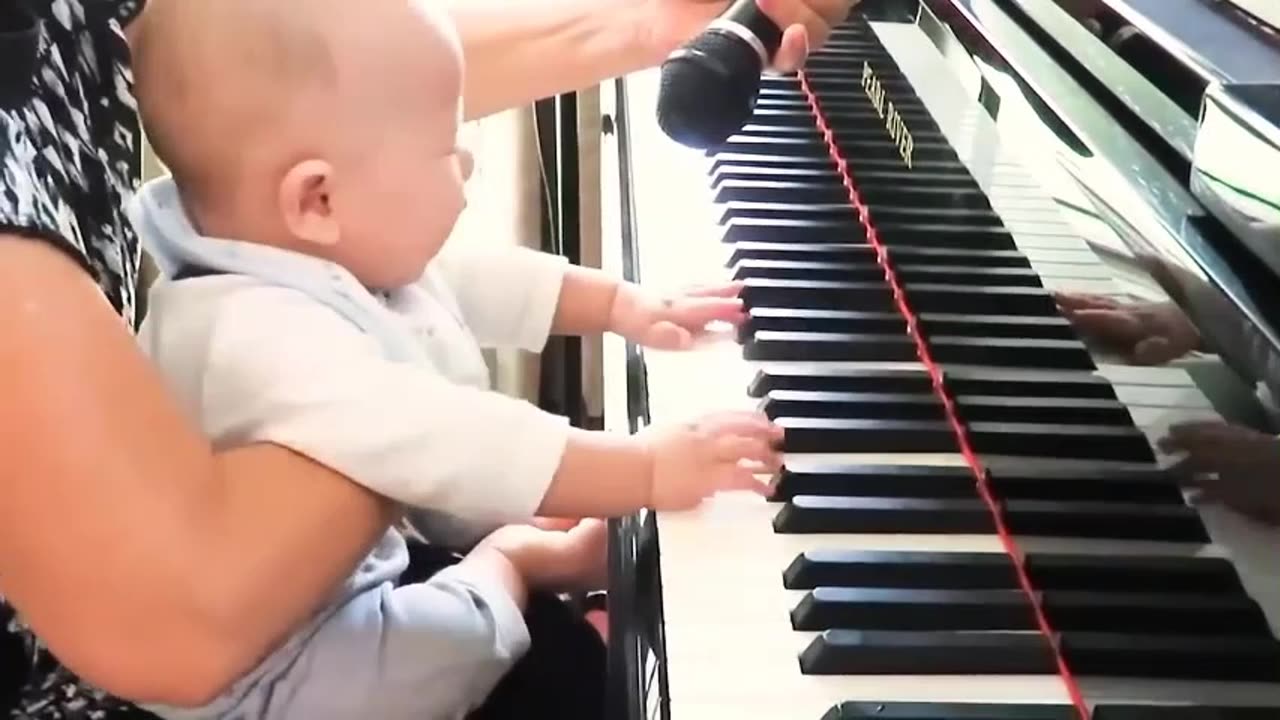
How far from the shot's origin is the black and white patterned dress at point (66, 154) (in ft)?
2.57

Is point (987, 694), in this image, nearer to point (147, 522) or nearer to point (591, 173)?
point (147, 522)

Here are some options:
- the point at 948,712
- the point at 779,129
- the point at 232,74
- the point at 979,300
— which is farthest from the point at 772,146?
the point at 948,712

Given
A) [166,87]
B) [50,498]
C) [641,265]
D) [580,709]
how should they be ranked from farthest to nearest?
1. [641,265]
2. [580,709]
3. [166,87]
4. [50,498]

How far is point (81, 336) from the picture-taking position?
0.69 m

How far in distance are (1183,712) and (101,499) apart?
0.51 m

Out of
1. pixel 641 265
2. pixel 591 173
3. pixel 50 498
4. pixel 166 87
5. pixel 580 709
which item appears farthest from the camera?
pixel 591 173

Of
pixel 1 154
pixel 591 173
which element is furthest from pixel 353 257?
pixel 591 173

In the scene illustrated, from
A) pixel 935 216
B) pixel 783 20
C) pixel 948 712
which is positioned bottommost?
pixel 948 712

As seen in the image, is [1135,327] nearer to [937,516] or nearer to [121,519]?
[937,516]

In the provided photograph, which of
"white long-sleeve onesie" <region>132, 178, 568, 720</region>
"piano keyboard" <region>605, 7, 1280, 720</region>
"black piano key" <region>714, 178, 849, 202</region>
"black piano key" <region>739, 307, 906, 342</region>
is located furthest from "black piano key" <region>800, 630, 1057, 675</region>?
"black piano key" <region>714, 178, 849, 202</region>

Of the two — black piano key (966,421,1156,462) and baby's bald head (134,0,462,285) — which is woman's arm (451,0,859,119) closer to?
baby's bald head (134,0,462,285)

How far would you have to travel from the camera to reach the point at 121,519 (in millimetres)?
684

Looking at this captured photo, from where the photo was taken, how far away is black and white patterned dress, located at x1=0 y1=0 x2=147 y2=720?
0.78 m

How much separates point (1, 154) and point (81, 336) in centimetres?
13
